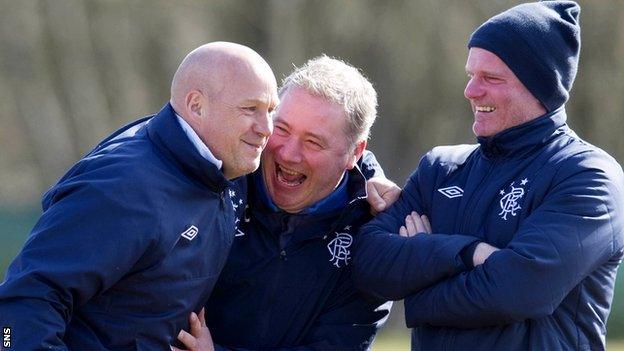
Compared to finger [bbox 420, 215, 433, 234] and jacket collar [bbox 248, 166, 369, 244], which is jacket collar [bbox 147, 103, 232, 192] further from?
finger [bbox 420, 215, 433, 234]

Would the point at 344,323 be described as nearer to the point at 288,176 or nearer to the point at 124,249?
the point at 288,176

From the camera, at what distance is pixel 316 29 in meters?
12.0

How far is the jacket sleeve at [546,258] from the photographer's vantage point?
361cm

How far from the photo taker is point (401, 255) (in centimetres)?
389

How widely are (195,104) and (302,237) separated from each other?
0.79 metres

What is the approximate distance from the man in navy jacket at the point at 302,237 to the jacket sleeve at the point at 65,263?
87 centimetres

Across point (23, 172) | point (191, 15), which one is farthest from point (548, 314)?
point (23, 172)

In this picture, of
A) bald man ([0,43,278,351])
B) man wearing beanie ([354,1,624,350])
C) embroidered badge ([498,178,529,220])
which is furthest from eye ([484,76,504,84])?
bald man ([0,43,278,351])

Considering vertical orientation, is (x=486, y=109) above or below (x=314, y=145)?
above

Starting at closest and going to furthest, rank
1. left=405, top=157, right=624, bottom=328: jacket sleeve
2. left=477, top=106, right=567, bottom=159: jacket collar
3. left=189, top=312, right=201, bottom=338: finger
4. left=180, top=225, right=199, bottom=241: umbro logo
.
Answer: left=180, top=225, right=199, bottom=241: umbro logo → left=405, top=157, right=624, bottom=328: jacket sleeve → left=189, top=312, right=201, bottom=338: finger → left=477, top=106, right=567, bottom=159: jacket collar

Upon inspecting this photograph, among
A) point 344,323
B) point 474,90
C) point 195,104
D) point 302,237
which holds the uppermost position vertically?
point 195,104

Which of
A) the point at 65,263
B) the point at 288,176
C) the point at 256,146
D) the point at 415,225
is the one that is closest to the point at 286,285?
the point at 288,176

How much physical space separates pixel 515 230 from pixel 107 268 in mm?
1348

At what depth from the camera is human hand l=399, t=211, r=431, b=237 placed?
4020mm
